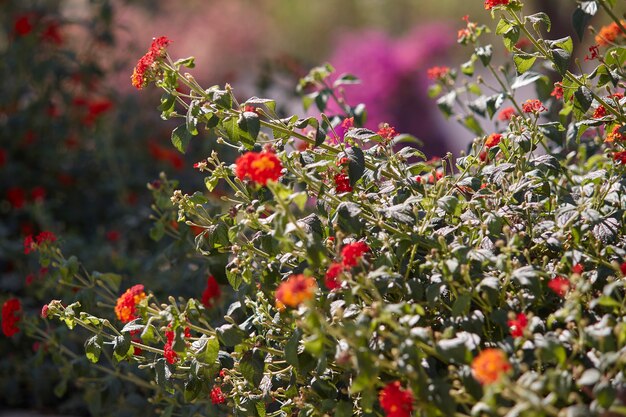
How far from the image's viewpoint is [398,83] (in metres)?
8.03

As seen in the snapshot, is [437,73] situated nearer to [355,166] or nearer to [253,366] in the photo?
[355,166]

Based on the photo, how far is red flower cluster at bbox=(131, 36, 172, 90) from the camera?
1.92 m

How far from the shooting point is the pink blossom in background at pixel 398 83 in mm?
7711

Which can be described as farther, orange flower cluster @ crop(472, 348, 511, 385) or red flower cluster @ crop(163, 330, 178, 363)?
red flower cluster @ crop(163, 330, 178, 363)

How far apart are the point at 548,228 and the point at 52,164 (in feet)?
11.0

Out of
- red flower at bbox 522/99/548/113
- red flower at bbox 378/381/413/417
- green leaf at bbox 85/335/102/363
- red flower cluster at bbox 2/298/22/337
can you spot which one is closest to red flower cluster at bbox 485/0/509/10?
red flower at bbox 522/99/548/113

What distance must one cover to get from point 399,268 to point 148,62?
716mm

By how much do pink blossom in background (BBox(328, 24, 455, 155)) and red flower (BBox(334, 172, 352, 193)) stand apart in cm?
536

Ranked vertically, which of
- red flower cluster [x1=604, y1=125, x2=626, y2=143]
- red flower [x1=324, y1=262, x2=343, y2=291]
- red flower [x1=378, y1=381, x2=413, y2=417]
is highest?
red flower [x1=324, y1=262, x2=343, y2=291]

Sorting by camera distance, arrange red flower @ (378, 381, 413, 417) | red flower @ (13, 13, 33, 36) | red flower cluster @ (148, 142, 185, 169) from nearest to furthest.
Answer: red flower @ (378, 381, 413, 417) → red flower cluster @ (148, 142, 185, 169) → red flower @ (13, 13, 33, 36)

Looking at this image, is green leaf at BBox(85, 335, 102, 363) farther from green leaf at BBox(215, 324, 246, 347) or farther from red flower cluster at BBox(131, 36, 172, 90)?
red flower cluster at BBox(131, 36, 172, 90)

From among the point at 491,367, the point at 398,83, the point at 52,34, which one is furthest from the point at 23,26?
the point at 398,83

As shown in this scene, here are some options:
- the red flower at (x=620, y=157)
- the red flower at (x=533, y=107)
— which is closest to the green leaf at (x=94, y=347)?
the red flower at (x=533, y=107)

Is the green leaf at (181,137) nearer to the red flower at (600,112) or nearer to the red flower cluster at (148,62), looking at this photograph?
the red flower cluster at (148,62)
